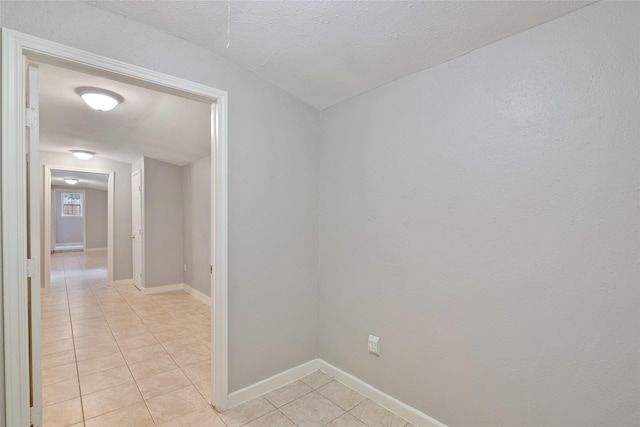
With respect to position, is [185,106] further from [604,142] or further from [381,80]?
[604,142]

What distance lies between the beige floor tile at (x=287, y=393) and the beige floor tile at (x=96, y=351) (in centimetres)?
185

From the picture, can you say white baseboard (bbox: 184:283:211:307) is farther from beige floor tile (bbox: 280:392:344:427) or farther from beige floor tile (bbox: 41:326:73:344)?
beige floor tile (bbox: 280:392:344:427)

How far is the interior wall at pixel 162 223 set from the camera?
16.5 ft

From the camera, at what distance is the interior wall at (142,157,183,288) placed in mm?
5023

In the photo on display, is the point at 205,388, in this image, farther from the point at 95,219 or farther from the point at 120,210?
the point at 95,219

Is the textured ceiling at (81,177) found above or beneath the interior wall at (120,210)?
above

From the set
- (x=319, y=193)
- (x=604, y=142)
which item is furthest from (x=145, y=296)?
(x=604, y=142)

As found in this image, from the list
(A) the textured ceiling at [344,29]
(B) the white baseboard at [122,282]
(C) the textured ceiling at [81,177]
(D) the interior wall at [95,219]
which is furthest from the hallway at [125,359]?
(D) the interior wall at [95,219]

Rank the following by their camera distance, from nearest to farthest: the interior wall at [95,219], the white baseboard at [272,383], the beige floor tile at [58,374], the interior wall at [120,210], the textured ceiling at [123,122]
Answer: the white baseboard at [272,383] → the beige floor tile at [58,374] → the textured ceiling at [123,122] → the interior wall at [120,210] → the interior wall at [95,219]

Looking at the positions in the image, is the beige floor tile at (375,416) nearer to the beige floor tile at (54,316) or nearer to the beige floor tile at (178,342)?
the beige floor tile at (178,342)

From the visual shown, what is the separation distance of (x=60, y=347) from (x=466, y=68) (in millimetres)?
4430

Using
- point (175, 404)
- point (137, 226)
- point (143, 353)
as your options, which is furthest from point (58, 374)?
point (137, 226)

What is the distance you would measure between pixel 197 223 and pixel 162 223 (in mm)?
881

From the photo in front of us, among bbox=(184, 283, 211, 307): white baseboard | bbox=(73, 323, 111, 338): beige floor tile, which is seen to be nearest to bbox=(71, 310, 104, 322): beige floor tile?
bbox=(73, 323, 111, 338): beige floor tile
